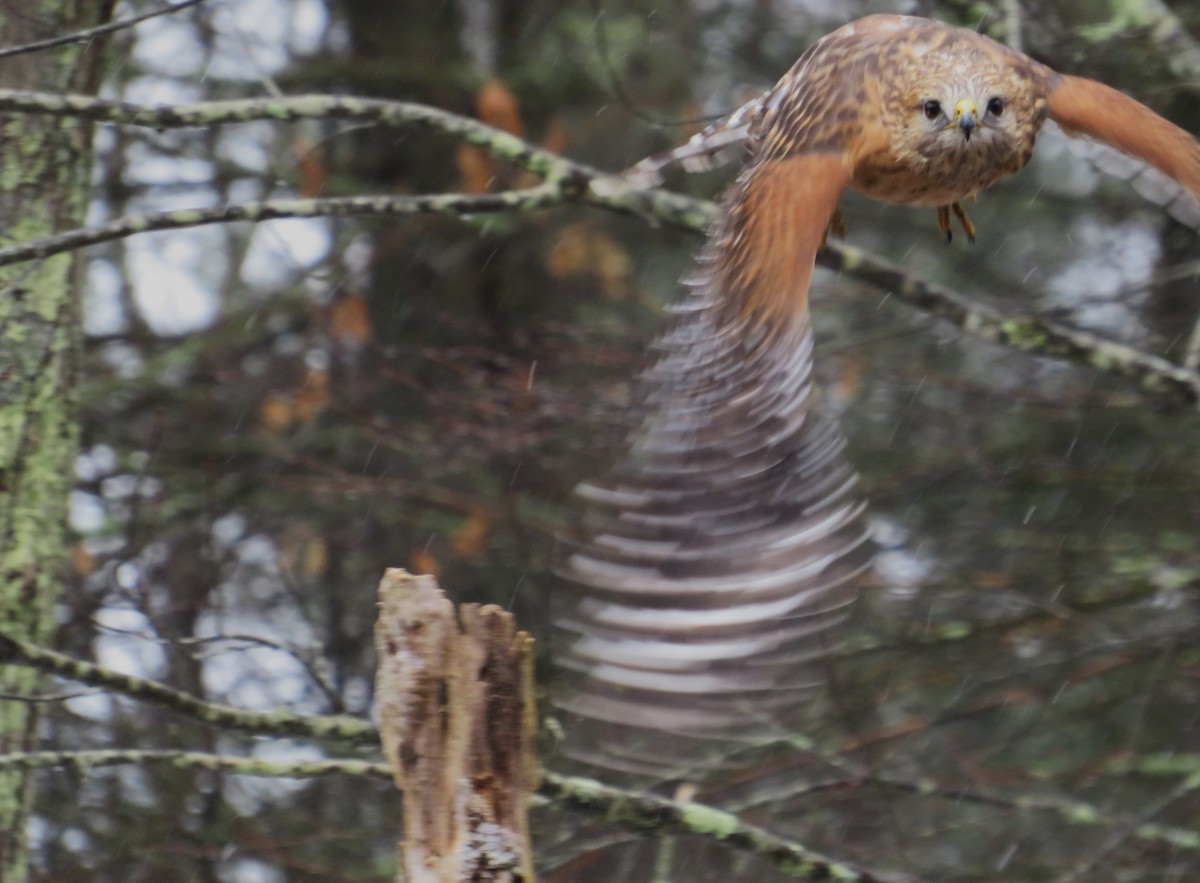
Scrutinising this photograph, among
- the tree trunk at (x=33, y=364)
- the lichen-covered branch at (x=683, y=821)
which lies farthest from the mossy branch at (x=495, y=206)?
the lichen-covered branch at (x=683, y=821)

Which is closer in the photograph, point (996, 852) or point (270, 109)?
point (270, 109)

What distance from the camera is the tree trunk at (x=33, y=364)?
365cm

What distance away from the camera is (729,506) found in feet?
7.67

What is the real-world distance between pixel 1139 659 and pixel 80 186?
3.41m

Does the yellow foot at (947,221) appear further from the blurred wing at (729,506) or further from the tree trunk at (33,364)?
the tree trunk at (33,364)

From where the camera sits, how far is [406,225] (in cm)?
655

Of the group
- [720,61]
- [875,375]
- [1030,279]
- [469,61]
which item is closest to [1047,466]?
[875,375]

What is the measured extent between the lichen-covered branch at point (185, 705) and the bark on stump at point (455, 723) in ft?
2.78

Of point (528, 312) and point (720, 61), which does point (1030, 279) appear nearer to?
point (720, 61)

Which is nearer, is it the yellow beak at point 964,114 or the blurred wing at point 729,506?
the blurred wing at point 729,506

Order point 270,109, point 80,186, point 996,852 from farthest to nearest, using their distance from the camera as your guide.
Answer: point 996,852 → point 80,186 → point 270,109

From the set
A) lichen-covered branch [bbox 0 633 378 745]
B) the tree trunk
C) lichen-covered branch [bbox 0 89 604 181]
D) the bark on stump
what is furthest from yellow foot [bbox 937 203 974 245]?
the tree trunk

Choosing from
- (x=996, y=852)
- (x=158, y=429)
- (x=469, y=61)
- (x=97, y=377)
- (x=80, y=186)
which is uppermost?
(x=469, y=61)

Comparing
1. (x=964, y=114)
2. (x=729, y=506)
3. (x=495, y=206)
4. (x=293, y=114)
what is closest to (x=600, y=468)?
(x=495, y=206)
